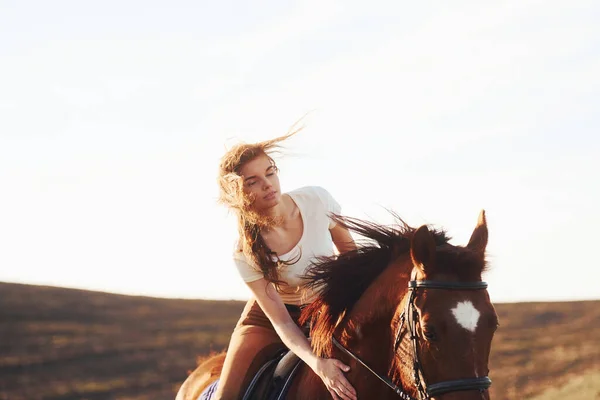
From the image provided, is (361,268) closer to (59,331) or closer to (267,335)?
(267,335)

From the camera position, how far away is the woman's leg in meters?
6.02

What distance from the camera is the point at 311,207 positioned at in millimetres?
6078

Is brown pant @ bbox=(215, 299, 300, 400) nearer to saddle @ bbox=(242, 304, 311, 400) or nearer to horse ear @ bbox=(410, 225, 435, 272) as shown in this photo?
saddle @ bbox=(242, 304, 311, 400)

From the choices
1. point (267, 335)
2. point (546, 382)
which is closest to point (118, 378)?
point (546, 382)

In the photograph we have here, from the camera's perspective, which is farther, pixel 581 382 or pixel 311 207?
pixel 581 382

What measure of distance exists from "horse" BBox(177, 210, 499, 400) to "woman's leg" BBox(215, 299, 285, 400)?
0.48 m

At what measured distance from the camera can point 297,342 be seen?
17.7 ft

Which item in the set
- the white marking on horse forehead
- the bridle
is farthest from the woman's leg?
the white marking on horse forehead

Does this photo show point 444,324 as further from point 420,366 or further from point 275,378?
point 275,378

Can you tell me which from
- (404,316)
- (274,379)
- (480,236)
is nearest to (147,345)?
(274,379)

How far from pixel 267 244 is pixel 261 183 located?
1.31 feet

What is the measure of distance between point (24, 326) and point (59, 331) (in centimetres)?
102

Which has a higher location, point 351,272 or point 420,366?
point 351,272

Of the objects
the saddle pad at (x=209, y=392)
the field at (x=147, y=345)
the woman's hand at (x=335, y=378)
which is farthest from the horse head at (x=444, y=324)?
the field at (x=147, y=345)
